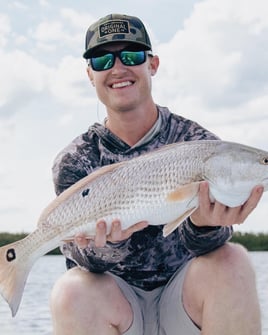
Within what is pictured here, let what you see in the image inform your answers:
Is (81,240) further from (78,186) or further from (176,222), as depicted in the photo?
(176,222)

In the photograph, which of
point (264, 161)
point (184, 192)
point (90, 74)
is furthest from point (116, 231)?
point (90, 74)

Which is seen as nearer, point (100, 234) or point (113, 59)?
point (100, 234)

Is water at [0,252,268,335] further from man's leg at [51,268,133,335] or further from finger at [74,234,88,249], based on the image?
finger at [74,234,88,249]

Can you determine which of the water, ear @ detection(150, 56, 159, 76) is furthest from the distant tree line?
ear @ detection(150, 56, 159, 76)

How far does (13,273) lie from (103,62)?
147 cm

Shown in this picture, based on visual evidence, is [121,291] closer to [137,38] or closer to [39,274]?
[137,38]

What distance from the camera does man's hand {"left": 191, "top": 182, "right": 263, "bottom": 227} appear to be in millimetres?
4309

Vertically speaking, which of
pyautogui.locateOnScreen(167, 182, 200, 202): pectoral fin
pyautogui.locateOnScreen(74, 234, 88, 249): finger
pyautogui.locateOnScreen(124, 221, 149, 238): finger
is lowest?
pyautogui.locateOnScreen(74, 234, 88, 249): finger

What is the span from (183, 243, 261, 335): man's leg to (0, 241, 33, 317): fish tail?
97cm

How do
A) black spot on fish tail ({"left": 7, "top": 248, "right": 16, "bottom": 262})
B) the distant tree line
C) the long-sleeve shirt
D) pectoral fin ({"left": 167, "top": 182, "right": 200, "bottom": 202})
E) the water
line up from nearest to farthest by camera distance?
1. pectoral fin ({"left": 167, "top": 182, "right": 200, "bottom": 202})
2. black spot on fish tail ({"left": 7, "top": 248, "right": 16, "bottom": 262})
3. the long-sleeve shirt
4. the water
5. the distant tree line

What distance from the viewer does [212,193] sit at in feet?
14.2

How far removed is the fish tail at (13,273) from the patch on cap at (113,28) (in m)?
1.49

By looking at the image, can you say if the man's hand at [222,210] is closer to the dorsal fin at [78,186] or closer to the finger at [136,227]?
the finger at [136,227]

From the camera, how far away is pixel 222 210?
4340 mm
